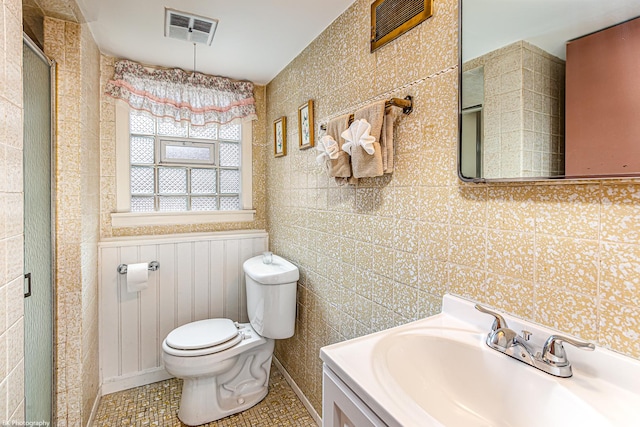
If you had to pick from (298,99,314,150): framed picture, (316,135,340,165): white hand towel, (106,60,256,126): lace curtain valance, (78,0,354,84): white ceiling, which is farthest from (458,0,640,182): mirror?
(106,60,256,126): lace curtain valance

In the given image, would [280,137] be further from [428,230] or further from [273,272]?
[428,230]

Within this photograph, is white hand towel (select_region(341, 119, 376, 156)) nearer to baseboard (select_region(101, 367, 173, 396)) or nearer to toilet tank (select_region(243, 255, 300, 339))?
toilet tank (select_region(243, 255, 300, 339))

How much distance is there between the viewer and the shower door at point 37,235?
4.05 ft

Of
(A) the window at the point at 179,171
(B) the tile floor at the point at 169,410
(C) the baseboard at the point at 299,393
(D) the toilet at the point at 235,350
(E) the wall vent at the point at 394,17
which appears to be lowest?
(B) the tile floor at the point at 169,410

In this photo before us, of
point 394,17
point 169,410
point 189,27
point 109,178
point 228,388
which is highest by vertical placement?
point 189,27

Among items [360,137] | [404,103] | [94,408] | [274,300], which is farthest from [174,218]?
[404,103]

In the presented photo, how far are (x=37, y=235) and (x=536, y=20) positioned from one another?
195 centimetres

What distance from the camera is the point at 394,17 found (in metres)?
1.24

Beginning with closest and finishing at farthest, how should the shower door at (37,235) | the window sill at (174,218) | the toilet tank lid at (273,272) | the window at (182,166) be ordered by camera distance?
the shower door at (37,235), the toilet tank lid at (273,272), the window sill at (174,218), the window at (182,166)

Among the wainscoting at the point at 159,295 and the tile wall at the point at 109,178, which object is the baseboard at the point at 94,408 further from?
the tile wall at the point at 109,178

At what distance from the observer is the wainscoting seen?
2.07 m

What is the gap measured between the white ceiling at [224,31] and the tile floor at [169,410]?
7.32ft

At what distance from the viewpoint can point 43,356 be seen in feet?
4.59

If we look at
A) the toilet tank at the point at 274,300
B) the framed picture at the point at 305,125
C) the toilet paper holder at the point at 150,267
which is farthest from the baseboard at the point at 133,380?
the framed picture at the point at 305,125
